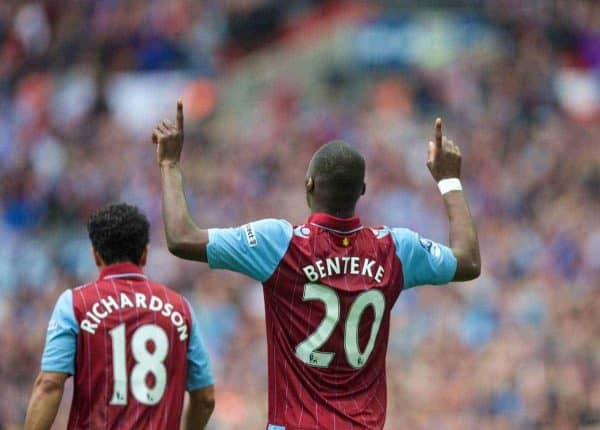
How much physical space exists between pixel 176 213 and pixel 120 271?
115cm

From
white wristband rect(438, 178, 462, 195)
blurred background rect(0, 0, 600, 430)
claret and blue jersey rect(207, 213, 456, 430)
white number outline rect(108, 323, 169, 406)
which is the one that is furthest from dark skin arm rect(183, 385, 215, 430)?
blurred background rect(0, 0, 600, 430)

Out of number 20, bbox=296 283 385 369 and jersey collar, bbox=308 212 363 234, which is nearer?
number 20, bbox=296 283 385 369

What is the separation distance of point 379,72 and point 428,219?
362cm

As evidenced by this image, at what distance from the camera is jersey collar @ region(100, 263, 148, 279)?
641 centimetres

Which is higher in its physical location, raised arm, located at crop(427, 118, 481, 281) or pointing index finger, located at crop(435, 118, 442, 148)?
pointing index finger, located at crop(435, 118, 442, 148)

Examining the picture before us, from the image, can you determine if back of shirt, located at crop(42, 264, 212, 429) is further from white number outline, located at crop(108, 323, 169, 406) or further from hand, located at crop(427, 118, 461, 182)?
hand, located at crop(427, 118, 461, 182)

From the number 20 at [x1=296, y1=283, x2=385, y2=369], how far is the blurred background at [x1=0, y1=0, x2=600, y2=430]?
20.0ft

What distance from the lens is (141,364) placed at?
6.24 metres

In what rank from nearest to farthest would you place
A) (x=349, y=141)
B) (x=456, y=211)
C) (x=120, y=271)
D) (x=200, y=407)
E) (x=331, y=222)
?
(x=331, y=222) → (x=456, y=211) → (x=120, y=271) → (x=200, y=407) → (x=349, y=141)

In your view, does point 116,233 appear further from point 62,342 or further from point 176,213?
point 176,213

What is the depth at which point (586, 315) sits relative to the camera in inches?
518

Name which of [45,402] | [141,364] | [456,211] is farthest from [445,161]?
[45,402]

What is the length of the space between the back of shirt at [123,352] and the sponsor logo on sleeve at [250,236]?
1004 millimetres

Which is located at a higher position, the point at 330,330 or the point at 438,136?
the point at 438,136
